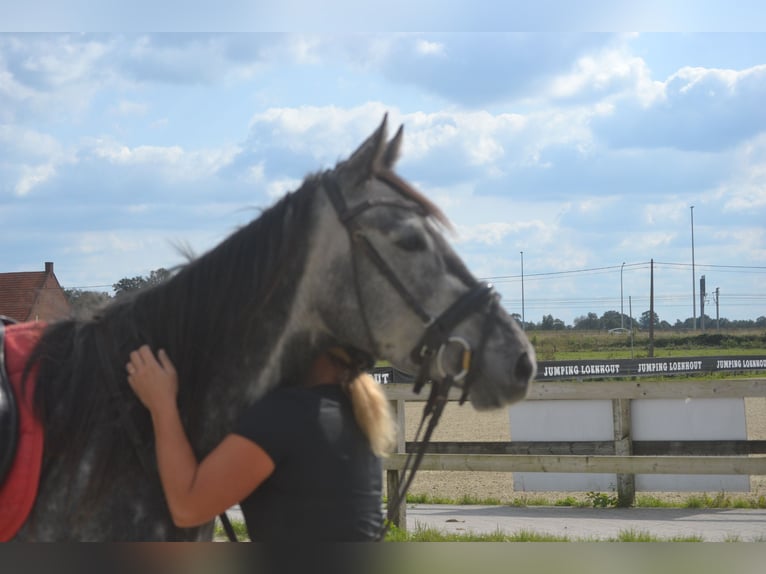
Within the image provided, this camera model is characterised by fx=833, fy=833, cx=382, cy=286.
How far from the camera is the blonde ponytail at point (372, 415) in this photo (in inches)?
93.6

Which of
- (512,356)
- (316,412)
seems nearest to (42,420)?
(316,412)

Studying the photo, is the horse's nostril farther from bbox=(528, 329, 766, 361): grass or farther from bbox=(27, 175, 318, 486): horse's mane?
bbox=(528, 329, 766, 361): grass

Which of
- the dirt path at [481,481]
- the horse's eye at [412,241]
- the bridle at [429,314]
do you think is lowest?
the dirt path at [481,481]

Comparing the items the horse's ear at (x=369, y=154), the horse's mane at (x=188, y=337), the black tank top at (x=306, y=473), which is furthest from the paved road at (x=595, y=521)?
the horse's ear at (x=369, y=154)

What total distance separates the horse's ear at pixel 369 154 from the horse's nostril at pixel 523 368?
676 mm

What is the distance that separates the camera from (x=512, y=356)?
7.30 ft

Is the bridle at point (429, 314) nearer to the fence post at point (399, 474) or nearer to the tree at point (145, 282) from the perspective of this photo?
the tree at point (145, 282)

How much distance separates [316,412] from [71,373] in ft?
2.50

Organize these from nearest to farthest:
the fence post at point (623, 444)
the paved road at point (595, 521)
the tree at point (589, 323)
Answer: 1. the paved road at point (595, 521)
2. the fence post at point (623, 444)
3. the tree at point (589, 323)

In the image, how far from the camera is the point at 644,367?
25.8 meters

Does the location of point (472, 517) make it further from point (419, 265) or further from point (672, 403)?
point (419, 265)

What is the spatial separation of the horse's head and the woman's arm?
42 centimetres

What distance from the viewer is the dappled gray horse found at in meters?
2.26

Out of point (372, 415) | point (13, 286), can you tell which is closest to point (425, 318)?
point (372, 415)
